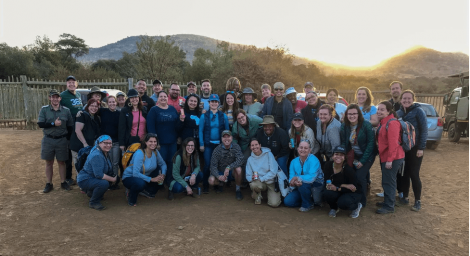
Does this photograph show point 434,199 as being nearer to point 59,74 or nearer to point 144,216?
point 144,216

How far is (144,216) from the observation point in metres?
4.70

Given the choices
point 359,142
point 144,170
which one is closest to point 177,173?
point 144,170

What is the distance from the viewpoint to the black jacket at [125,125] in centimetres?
556

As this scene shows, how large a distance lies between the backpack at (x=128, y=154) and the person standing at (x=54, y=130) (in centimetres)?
141

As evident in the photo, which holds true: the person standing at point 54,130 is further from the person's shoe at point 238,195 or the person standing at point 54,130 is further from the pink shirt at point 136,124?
the person's shoe at point 238,195

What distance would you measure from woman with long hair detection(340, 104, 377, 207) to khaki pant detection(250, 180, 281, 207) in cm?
136

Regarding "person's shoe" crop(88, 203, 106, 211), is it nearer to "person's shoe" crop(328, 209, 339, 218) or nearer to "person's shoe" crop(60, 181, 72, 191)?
"person's shoe" crop(60, 181, 72, 191)

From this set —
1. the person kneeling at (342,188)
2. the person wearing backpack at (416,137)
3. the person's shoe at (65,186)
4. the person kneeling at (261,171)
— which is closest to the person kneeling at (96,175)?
the person's shoe at (65,186)

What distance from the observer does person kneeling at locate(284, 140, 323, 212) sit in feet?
16.3

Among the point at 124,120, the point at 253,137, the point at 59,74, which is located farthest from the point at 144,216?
the point at 59,74

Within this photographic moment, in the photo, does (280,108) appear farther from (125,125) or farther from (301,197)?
(125,125)

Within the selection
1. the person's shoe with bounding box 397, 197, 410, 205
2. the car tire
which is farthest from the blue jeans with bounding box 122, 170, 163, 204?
the car tire

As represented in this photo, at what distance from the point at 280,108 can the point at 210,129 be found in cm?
152

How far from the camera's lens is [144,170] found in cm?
527
